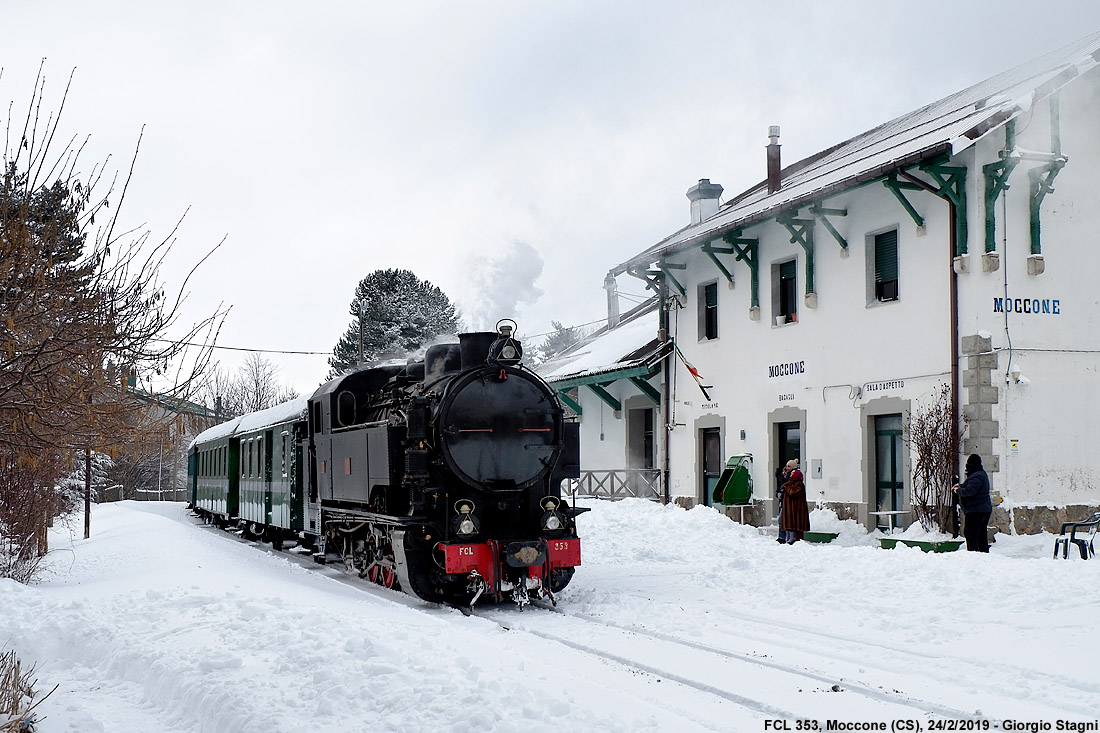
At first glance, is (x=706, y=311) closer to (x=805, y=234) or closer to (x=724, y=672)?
(x=805, y=234)

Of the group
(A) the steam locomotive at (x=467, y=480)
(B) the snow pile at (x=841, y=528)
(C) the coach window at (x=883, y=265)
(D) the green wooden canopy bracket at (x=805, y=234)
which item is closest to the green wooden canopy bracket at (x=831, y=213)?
(C) the coach window at (x=883, y=265)

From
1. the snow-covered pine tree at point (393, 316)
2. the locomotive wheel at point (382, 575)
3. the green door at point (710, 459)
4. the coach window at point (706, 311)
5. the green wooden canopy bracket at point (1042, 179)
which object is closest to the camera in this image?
the locomotive wheel at point (382, 575)

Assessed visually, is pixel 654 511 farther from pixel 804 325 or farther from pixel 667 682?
pixel 667 682

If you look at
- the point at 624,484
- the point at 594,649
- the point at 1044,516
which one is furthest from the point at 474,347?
the point at 624,484

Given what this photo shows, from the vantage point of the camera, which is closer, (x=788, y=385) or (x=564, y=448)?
(x=564, y=448)

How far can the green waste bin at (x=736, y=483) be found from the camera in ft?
62.5

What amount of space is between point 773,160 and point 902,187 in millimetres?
6635

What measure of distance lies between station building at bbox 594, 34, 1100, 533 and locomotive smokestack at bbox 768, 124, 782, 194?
0.75 m

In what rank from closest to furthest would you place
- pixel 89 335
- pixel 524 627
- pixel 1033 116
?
pixel 89 335
pixel 524 627
pixel 1033 116

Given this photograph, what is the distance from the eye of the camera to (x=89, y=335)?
16.9ft

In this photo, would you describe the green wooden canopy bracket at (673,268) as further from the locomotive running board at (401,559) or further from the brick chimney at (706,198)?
the locomotive running board at (401,559)

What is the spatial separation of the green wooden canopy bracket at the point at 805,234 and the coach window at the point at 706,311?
11.2 ft

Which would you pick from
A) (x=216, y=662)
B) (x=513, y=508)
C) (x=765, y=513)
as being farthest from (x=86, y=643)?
(x=765, y=513)

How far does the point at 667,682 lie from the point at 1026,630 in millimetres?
3408
